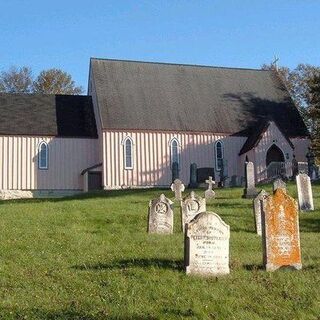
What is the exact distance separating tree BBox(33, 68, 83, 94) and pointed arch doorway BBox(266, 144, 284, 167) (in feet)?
86.9

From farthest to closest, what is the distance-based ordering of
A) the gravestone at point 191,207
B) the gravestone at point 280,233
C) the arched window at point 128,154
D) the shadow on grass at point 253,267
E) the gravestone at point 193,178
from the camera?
1. the arched window at point 128,154
2. the gravestone at point 193,178
3. the gravestone at point 191,207
4. the gravestone at point 280,233
5. the shadow on grass at point 253,267

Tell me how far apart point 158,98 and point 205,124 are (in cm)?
405

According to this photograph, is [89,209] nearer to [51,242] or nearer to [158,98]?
Result: [51,242]

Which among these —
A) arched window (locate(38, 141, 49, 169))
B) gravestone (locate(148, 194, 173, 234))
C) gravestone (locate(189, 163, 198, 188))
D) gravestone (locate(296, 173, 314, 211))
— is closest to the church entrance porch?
gravestone (locate(189, 163, 198, 188))

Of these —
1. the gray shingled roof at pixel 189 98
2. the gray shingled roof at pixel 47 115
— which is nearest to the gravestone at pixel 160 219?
the gray shingled roof at pixel 189 98

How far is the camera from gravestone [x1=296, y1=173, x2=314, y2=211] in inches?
734

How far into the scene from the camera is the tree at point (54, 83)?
57.2 meters

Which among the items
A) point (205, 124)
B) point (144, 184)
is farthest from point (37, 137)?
point (205, 124)

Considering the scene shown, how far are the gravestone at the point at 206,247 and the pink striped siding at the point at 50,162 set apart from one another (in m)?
27.9

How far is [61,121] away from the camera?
38969mm

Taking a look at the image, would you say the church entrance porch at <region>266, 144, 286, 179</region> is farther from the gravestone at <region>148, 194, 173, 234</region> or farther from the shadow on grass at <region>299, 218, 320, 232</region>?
the gravestone at <region>148, 194, 173, 234</region>

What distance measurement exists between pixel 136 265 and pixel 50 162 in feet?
A: 90.9

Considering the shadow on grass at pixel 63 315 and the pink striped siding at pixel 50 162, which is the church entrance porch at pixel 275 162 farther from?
the shadow on grass at pixel 63 315

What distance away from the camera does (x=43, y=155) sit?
37.3m
